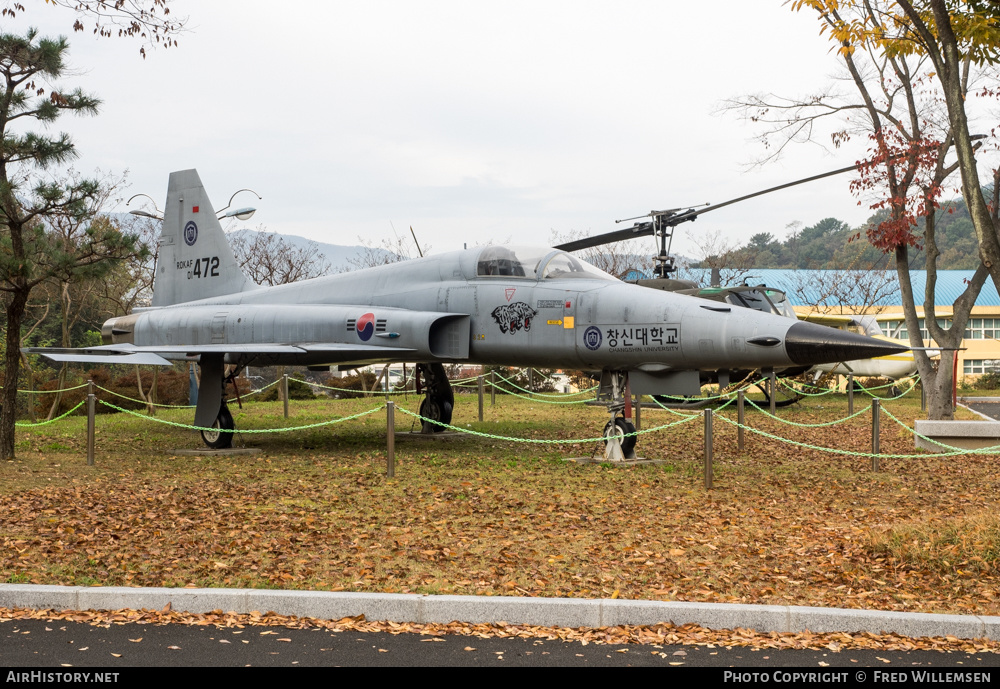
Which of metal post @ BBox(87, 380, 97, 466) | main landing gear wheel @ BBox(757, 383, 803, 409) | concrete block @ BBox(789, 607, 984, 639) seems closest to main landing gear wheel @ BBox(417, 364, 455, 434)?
metal post @ BBox(87, 380, 97, 466)

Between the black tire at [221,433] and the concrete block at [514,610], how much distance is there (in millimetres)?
9221

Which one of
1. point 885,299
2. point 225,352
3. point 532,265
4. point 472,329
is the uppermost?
point 885,299

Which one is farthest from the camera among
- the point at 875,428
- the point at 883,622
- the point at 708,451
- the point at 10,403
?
the point at 10,403

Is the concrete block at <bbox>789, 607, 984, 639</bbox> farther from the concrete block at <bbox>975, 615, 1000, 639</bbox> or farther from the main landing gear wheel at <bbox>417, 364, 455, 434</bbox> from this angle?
the main landing gear wheel at <bbox>417, 364, 455, 434</bbox>

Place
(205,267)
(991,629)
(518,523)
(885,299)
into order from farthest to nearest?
(885,299)
(205,267)
(518,523)
(991,629)

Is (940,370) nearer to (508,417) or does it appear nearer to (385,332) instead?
(508,417)

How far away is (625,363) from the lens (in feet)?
37.9

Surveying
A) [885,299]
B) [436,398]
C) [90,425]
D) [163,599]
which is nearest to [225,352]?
[90,425]

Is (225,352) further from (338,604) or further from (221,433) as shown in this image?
(338,604)

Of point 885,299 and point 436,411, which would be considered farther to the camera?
point 885,299

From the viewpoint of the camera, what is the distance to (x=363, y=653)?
A: 4.83 meters

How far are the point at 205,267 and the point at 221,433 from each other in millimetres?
4208

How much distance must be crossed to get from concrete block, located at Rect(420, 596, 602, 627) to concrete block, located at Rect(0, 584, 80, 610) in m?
2.20
